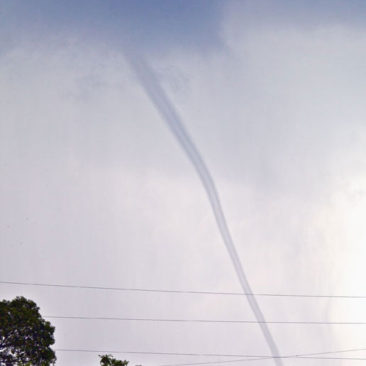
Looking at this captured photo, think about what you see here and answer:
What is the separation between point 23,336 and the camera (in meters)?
36.8

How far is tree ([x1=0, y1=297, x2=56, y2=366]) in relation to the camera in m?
36.2

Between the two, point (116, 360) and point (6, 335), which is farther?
point (6, 335)

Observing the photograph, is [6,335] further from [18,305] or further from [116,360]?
[116,360]

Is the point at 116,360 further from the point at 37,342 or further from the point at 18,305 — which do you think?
the point at 18,305

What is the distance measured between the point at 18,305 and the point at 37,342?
363 centimetres

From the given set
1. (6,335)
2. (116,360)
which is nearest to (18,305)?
(6,335)

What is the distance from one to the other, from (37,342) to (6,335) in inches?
104

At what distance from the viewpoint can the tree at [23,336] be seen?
3619 centimetres

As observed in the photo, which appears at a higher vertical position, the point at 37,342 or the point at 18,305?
the point at 18,305

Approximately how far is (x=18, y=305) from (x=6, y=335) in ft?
8.54

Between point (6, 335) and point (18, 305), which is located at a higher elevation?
point (18, 305)

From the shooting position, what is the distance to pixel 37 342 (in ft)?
122

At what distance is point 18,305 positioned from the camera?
37.7m

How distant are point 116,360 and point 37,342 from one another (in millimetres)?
8649
